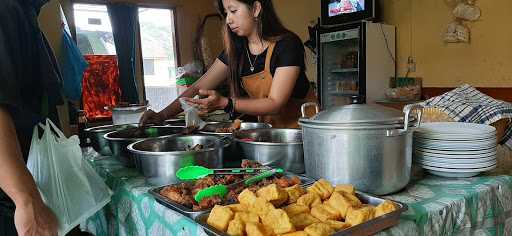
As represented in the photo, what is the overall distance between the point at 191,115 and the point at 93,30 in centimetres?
420

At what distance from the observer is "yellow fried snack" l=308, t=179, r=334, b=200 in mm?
819

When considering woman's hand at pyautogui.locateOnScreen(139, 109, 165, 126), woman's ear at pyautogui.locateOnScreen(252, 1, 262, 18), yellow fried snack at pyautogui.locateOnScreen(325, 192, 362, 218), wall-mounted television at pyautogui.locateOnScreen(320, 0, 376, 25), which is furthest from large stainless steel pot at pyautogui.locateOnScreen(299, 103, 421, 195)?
wall-mounted television at pyautogui.locateOnScreen(320, 0, 376, 25)

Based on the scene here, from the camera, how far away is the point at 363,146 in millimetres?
849

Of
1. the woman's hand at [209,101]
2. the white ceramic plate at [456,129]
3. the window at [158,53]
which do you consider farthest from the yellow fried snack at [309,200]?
the window at [158,53]

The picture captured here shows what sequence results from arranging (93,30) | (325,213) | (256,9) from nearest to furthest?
(325,213) < (256,9) < (93,30)

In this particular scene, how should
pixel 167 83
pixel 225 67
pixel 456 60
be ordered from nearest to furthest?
1. pixel 225 67
2. pixel 456 60
3. pixel 167 83

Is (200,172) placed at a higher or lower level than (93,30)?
lower

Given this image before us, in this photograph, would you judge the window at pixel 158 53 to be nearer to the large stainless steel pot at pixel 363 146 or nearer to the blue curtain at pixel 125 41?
the blue curtain at pixel 125 41

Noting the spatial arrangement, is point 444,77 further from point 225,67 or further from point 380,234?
point 380,234

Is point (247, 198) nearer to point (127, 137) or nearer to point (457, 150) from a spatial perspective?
point (457, 150)

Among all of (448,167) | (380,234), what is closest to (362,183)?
(380,234)

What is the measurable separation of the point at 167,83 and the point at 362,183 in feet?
17.0

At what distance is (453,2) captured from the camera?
371 cm

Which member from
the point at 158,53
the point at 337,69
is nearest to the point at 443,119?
the point at 337,69
